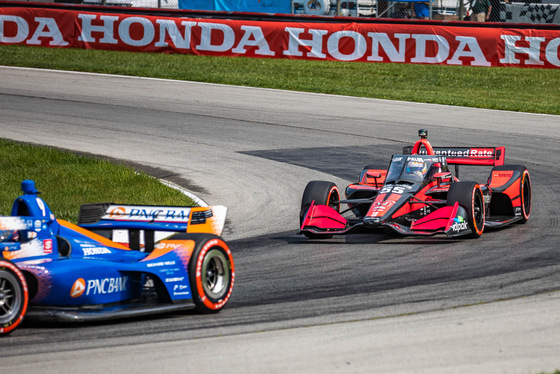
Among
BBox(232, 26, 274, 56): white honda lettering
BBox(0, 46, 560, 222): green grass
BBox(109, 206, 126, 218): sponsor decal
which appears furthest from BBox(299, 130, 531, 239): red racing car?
BBox(232, 26, 274, 56): white honda lettering

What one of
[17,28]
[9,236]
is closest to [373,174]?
[9,236]

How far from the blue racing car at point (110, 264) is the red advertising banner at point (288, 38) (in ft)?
65.7

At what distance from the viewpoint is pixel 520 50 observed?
2698 cm

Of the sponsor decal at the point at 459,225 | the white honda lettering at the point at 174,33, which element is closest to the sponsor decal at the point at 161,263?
the sponsor decal at the point at 459,225

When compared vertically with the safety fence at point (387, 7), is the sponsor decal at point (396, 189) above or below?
below

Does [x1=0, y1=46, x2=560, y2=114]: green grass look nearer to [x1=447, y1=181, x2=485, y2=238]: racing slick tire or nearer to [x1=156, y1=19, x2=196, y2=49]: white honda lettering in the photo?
[x1=156, y1=19, x2=196, y2=49]: white honda lettering

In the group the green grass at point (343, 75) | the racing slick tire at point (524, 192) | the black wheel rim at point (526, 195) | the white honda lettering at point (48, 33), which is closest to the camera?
the racing slick tire at point (524, 192)

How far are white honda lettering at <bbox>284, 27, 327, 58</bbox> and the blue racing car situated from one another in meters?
20.4

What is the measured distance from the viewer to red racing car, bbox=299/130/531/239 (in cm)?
1091

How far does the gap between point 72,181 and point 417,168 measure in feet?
19.8

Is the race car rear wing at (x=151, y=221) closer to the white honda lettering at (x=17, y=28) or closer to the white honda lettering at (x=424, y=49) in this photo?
the white honda lettering at (x=424, y=49)

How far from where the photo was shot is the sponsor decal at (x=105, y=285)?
7.24m

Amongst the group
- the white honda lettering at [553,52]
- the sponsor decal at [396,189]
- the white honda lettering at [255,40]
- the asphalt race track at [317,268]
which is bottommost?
the asphalt race track at [317,268]

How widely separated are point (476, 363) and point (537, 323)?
1.26 m
